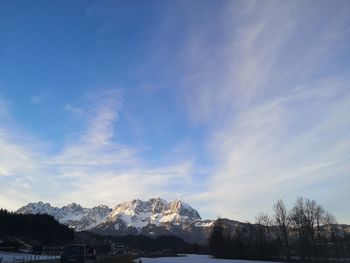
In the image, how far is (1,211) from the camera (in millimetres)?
165875

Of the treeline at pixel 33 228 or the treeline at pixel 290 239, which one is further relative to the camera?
the treeline at pixel 33 228

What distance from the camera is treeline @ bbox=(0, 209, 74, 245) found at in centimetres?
16012

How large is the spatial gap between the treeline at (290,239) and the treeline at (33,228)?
67060 mm

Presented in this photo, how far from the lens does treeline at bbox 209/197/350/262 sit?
122500 mm

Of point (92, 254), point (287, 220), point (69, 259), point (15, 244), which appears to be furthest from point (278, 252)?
point (69, 259)

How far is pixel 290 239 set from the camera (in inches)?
5404

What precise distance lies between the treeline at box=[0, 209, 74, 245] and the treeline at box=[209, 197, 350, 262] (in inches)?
2640

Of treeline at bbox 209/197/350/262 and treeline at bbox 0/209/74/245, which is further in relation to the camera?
treeline at bbox 0/209/74/245

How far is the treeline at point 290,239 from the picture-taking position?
122 meters

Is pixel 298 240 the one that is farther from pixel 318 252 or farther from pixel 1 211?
pixel 1 211

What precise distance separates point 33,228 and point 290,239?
331 feet

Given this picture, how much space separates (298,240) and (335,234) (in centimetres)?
1192

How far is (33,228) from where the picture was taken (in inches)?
6791

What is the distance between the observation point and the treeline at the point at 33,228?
160125 mm
